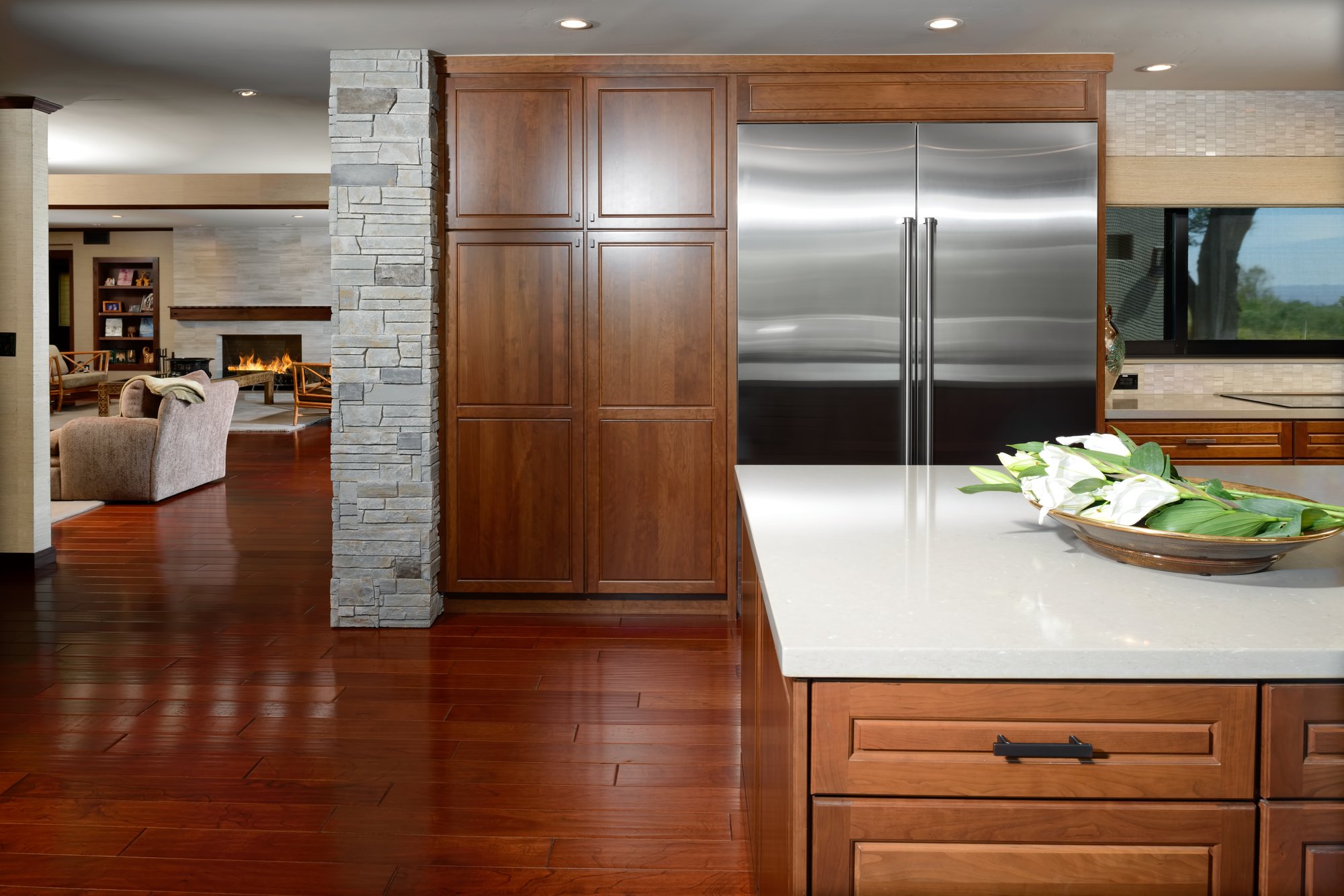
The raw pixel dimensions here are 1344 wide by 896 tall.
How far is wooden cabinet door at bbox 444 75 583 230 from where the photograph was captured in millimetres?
4184

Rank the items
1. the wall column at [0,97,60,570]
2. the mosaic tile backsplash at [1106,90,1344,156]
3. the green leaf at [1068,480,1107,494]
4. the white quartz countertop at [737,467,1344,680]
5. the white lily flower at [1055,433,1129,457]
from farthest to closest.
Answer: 1. the wall column at [0,97,60,570]
2. the mosaic tile backsplash at [1106,90,1344,156]
3. the white lily flower at [1055,433,1129,457]
4. the green leaf at [1068,480,1107,494]
5. the white quartz countertop at [737,467,1344,680]

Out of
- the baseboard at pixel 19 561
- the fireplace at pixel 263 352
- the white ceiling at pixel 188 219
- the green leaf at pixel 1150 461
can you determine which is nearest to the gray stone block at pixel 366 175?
the baseboard at pixel 19 561

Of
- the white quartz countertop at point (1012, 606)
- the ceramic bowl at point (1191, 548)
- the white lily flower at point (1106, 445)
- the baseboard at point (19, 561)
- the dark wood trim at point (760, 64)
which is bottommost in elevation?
the baseboard at point (19, 561)

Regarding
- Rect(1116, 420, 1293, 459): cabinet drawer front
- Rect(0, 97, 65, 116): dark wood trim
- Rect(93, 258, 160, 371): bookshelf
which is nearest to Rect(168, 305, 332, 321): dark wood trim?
Rect(93, 258, 160, 371): bookshelf

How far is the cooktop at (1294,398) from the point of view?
4.50m

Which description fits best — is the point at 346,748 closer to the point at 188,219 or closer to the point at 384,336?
the point at 384,336

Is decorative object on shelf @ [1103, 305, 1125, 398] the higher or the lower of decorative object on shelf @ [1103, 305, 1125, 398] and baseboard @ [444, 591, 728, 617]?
the higher

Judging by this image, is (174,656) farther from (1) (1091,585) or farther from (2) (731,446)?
(1) (1091,585)

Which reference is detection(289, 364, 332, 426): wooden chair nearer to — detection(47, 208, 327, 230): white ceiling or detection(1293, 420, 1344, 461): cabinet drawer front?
detection(47, 208, 327, 230): white ceiling

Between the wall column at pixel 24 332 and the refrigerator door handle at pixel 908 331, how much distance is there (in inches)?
157

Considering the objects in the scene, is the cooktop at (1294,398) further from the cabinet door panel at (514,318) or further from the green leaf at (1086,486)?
the green leaf at (1086,486)

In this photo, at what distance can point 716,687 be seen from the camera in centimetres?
349

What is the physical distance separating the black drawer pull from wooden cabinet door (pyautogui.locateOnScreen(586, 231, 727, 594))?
311 centimetres

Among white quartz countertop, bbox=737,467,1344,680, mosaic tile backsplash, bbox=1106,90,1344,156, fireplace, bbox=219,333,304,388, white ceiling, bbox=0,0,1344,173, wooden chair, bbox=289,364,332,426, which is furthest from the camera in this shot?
fireplace, bbox=219,333,304,388
